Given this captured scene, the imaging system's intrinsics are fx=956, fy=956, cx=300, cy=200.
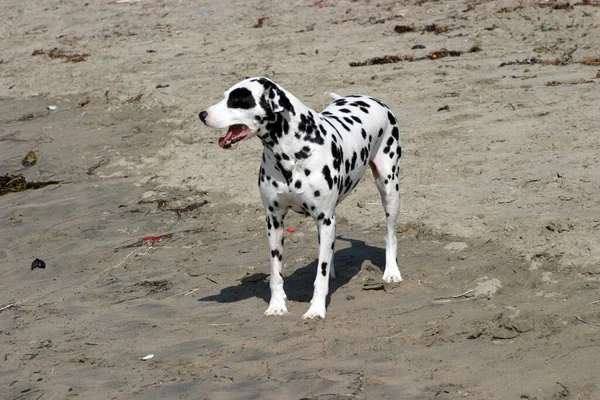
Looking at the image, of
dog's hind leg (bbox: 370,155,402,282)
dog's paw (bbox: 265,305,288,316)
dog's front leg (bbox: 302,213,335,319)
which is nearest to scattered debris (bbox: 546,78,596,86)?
dog's hind leg (bbox: 370,155,402,282)

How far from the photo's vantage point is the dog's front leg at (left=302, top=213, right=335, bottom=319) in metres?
7.67

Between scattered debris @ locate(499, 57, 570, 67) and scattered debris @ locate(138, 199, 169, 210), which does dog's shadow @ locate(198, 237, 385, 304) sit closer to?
scattered debris @ locate(138, 199, 169, 210)

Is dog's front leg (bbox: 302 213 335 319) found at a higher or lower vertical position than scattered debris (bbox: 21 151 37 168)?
higher

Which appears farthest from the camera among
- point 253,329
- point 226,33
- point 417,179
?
point 226,33

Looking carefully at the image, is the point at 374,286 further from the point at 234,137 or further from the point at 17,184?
the point at 17,184

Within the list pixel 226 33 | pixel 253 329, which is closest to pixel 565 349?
pixel 253 329

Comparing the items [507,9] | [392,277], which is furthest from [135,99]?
[392,277]

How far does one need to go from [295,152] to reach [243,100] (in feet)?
1.91

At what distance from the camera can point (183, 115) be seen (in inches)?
535

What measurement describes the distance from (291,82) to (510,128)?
371 cm

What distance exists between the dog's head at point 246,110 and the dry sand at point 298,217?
158 centimetres

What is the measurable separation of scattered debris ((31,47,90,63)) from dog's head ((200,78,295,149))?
9893mm

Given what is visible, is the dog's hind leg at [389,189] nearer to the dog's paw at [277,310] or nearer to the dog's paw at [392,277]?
the dog's paw at [392,277]

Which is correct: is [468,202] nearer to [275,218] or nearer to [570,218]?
[570,218]
